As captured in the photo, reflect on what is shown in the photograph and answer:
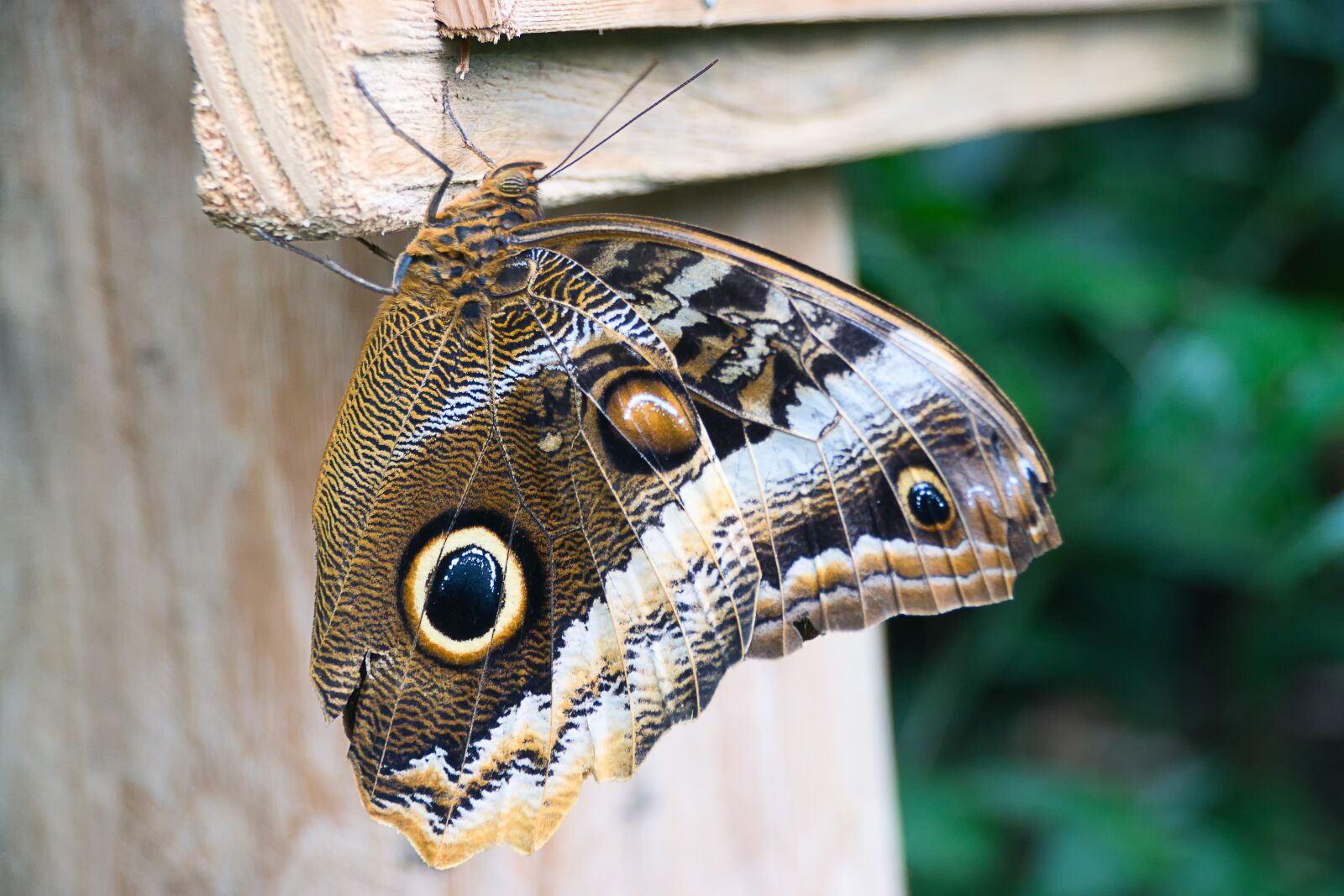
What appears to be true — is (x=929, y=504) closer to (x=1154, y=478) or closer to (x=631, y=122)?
(x=631, y=122)

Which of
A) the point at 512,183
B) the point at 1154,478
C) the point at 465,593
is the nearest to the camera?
the point at 512,183

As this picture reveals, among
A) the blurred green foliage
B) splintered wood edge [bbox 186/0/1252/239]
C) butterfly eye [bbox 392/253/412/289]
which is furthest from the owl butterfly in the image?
the blurred green foliage

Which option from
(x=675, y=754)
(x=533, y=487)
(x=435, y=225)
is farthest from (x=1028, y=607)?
(x=435, y=225)

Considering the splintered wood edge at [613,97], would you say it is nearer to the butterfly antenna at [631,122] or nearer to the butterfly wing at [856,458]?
the butterfly antenna at [631,122]

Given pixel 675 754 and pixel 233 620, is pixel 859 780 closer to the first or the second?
pixel 675 754

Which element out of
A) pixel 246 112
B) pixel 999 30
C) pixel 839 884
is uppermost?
pixel 999 30

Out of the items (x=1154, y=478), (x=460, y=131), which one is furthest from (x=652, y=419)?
(x=1154, y=478)
